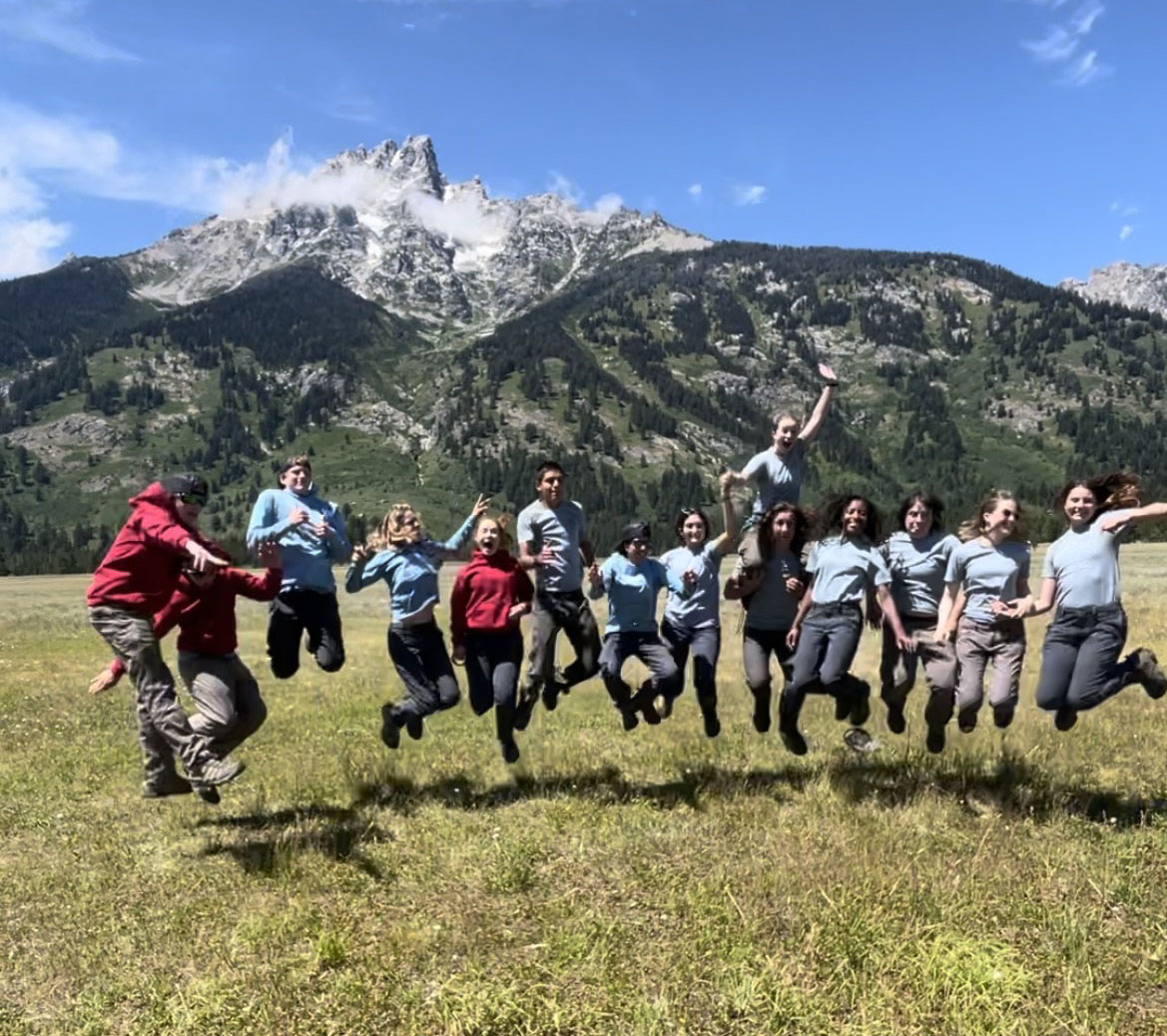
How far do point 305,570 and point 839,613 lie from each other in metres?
6.31

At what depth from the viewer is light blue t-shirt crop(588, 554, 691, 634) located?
10.4 metres

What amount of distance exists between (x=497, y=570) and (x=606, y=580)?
4.64 ft

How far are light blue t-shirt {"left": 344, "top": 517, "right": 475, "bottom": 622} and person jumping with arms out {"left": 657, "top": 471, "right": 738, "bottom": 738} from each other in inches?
106

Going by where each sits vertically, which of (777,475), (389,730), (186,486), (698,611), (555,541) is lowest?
(389,730)

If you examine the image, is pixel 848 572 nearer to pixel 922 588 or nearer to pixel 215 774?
pixel 922 588

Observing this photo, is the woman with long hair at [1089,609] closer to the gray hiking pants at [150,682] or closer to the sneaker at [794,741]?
the sneaker at [794,741]

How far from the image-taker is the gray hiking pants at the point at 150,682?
7.95m

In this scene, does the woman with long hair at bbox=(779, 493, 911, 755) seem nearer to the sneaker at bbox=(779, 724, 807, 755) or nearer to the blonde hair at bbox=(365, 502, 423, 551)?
the sneaker at bbox=(779, 724, 807, 755)

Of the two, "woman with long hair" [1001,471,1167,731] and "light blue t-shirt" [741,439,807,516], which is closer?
"woman with long hair" [1001,471,1167,731]

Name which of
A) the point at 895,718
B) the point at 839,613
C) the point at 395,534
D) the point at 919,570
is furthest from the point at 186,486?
the point at 895,718

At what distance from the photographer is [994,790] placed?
996 cm

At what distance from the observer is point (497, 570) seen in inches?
401

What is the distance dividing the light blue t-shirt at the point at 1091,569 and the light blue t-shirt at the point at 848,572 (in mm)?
1712

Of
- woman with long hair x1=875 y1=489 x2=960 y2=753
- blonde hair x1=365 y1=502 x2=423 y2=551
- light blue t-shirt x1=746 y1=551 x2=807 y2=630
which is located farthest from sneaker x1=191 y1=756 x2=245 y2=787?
woman with long hair x1=875 y1=489 x2=960 y2=753
